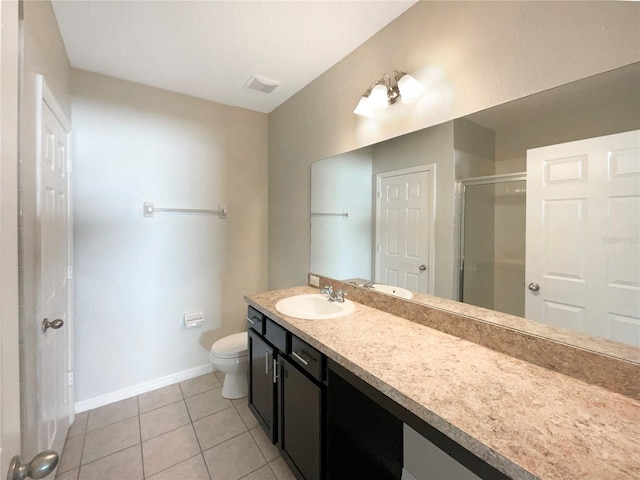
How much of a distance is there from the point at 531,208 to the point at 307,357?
111 centimetres

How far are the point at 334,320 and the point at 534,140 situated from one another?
115cm

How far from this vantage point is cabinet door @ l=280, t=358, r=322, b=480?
1.21 m

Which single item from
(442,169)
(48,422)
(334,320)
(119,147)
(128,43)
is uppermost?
(128,43)

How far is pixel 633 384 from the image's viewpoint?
2.61 feet

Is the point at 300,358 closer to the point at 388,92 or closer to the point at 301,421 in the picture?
the point at 301,421

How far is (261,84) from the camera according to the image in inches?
85.0

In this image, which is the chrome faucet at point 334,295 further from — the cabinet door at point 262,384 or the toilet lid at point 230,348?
the toilet lid at point 230,348

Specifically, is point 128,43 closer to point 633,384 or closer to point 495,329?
point 495,329

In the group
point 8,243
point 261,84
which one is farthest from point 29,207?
point 261,84

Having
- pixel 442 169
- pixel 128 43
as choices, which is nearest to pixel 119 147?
pixel 128 43

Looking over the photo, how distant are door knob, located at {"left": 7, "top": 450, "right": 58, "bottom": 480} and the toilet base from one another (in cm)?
177

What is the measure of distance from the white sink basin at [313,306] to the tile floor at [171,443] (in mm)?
855

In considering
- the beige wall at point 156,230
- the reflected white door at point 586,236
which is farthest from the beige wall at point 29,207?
the reflected white door at point 586,236

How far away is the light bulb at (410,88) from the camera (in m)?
1.35
